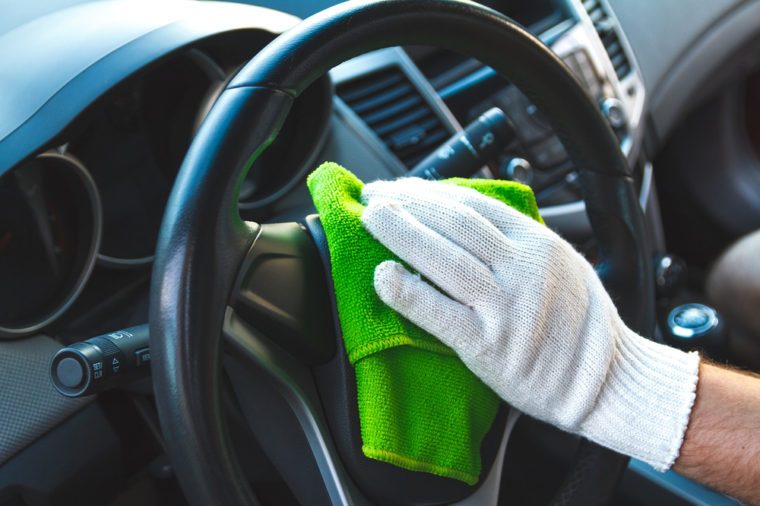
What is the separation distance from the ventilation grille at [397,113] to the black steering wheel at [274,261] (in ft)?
1.28

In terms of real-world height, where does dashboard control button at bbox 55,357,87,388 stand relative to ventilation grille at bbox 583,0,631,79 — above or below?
above

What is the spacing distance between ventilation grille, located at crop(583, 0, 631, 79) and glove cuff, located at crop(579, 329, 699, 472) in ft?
2.96

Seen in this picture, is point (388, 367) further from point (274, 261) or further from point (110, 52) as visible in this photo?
point (110, 52)

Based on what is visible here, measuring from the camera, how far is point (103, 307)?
2.80 feet

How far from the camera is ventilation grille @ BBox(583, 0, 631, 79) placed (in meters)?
1.43

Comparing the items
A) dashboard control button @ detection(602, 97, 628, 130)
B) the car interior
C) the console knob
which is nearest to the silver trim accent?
the car interior

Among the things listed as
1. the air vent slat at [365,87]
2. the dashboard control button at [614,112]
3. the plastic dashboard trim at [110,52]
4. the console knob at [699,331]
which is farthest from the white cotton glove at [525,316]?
the dashboard control button at [614,112]

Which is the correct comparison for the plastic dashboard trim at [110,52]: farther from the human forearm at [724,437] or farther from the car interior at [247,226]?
the human forearm at [724,437]

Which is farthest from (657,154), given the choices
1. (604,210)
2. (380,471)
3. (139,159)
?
(380,471)

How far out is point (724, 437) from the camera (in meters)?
0.66

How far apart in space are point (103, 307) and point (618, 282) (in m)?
0.52

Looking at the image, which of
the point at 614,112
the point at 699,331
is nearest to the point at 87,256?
the point at 699,331

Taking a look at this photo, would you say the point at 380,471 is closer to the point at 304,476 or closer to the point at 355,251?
the point at 304,476

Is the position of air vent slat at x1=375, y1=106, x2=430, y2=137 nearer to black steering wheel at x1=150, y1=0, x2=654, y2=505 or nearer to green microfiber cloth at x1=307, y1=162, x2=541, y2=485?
black steering wheel at x1=150, y1=0, x2=654, y2=505
